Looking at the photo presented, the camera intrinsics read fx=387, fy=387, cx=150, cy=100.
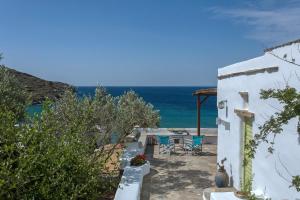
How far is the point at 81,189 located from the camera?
6.57 meters

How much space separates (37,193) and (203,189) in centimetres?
694

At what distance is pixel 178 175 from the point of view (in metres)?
14.1

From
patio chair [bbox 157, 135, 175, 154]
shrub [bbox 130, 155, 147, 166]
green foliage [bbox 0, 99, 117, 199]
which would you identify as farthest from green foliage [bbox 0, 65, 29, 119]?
green foliage [bbox 0, 99, 117, 199]

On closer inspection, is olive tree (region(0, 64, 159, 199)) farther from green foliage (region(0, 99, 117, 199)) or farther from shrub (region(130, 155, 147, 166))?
shrub (region(130, 155, 147, 166))

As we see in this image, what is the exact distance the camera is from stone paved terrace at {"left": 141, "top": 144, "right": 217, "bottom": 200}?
38.6 feet

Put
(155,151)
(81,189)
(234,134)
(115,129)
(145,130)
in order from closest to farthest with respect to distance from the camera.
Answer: (81,189) → (234,134) → (115,129) → (155,151) → (145,130)

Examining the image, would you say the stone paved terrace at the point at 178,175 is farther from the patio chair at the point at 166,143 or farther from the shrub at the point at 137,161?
the shrub at the point at 137,161

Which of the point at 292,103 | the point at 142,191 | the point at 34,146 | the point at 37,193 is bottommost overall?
the point at 142,191

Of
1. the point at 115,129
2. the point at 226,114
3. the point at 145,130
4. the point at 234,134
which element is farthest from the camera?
the point at 145,130

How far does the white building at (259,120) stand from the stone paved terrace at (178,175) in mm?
1129

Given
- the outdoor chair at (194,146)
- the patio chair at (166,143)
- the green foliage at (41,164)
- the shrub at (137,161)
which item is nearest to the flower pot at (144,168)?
the shrub at (137,161)

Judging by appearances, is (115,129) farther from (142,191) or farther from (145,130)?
(145,130)

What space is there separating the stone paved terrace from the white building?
1.13 m

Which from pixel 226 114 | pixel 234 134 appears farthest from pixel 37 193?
pixel 226 114
